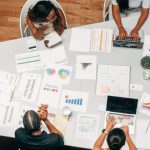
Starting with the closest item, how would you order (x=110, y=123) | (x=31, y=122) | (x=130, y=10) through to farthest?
(x=31, y=122)
(x=110, y=123)
(x=130, y=10)

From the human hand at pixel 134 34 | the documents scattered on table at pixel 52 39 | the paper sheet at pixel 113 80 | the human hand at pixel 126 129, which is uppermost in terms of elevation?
the human hand at pixel 134 34

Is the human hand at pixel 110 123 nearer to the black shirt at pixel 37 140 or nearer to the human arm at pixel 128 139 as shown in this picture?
the human arm at pixel 128 139

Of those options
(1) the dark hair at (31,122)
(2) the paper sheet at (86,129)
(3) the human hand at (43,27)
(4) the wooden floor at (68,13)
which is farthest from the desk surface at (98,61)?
(4) the wooden floor at (68,13)

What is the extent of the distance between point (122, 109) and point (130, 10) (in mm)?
1078

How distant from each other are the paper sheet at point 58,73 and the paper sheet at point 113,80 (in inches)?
10.4

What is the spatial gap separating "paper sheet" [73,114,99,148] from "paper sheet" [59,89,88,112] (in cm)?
8

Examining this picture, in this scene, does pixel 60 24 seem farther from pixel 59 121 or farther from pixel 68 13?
pixel 68 13

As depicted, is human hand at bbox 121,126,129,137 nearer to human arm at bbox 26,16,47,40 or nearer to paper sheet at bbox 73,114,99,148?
paper sheet at bbox 73,114,99,148

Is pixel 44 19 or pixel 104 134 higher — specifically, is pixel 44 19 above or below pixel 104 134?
above

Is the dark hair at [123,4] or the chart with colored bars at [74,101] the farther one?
the dark hair at [123,4]

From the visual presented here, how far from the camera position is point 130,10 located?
3730 mm

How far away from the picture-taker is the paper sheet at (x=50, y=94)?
10.6 ft

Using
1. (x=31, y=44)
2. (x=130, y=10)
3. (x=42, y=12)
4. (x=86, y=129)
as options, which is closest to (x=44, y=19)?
(x=42, y=12)

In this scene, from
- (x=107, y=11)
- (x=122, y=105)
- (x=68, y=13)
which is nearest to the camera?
(x=122, y=105)
